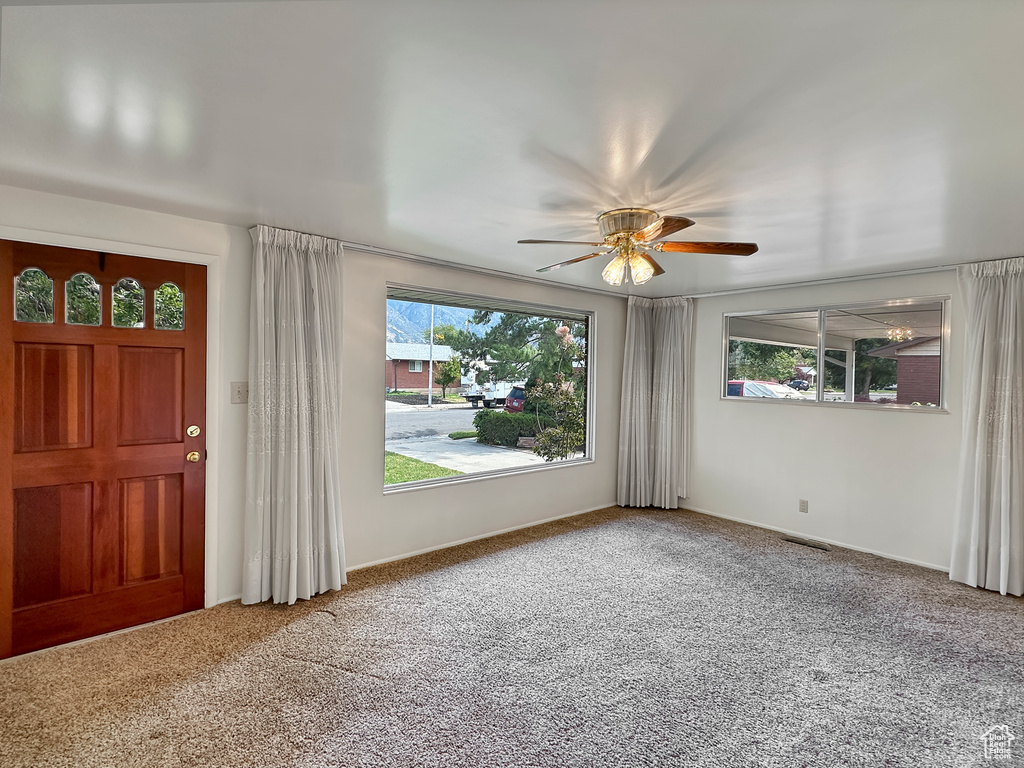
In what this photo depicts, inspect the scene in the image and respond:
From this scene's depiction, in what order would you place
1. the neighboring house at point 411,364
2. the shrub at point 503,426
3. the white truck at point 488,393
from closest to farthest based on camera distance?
the neighboring house at point 411,364 → the white truck at point 488,393 → the shrub at point 503,426

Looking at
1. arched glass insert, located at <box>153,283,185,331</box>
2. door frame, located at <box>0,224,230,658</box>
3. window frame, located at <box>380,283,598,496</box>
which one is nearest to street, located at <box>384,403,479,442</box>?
window frame, located at <box>380,283,598,496</box>

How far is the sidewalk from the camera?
4.29m

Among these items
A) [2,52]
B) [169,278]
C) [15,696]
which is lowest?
[15,696]

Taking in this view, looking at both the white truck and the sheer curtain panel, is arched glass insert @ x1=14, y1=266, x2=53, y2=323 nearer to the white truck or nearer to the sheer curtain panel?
the white truck

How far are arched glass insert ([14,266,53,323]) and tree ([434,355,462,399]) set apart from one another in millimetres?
2442

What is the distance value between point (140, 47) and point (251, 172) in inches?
38.2

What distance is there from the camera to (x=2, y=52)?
4.91 ft

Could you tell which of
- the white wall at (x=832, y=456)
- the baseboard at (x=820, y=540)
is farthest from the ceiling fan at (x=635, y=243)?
the baseboard at (x=820, y=540)

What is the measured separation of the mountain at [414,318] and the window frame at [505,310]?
0.04 meters

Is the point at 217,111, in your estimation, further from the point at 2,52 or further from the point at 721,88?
the point at 721,88

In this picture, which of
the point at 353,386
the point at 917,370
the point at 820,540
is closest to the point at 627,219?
the point at 353,386

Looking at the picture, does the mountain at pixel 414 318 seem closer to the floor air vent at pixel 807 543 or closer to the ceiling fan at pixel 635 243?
the ceiling fan at pixel 635 243

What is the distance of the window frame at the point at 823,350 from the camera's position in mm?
4117

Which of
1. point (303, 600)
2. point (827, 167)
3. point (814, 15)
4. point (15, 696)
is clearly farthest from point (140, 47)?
point (303, 600)
